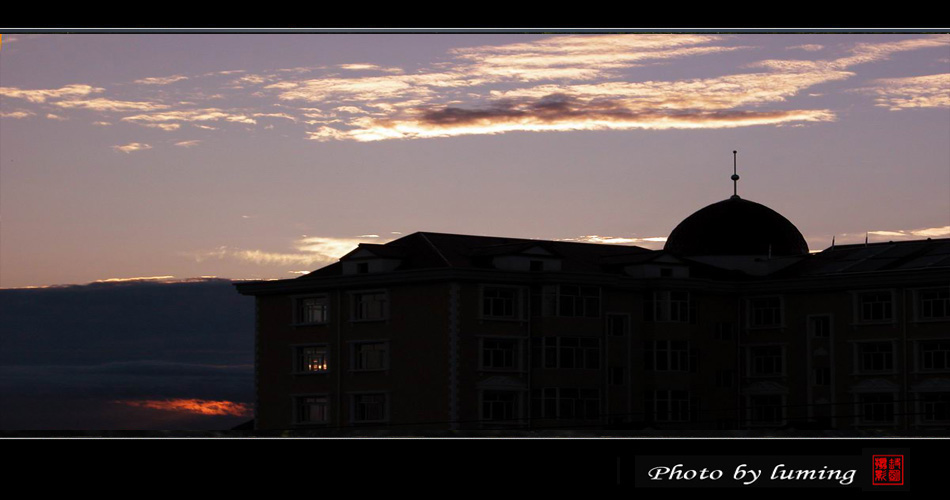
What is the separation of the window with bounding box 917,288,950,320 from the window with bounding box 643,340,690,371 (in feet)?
28.6

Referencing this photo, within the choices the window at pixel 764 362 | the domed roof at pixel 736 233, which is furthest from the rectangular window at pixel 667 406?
the domed roof at pixel 736 233

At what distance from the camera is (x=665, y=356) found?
198 ft

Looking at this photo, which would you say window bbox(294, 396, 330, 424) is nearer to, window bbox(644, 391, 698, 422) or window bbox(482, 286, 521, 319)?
window bbox(482, 286, 521, 319)

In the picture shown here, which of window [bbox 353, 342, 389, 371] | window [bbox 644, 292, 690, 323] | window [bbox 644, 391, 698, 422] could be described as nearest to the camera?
window [bbox 353, 342, 389, 371]

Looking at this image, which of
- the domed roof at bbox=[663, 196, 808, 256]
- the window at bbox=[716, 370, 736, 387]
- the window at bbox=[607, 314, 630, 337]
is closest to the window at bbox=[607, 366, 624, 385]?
the window at bbox=[607, 314, 630, 337]

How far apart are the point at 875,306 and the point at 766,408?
608 cm

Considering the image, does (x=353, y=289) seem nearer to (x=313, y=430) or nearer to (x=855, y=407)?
(x=313, y=430)

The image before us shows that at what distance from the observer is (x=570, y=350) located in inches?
2244

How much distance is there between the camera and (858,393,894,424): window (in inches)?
2339

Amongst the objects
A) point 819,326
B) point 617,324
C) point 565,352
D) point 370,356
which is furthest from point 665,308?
point 370,356

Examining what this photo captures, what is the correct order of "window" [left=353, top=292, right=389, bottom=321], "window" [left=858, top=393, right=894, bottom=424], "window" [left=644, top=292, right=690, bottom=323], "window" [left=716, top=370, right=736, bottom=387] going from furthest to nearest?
"window" [left=716, top=370, right=736, bottom=387] < "window" [left=644, top=292, right=690, bottom=323] < "window" [left=858, top=393, right=894, bottom=424] < "window" [left=353, top=292, right=389, bottom=321]

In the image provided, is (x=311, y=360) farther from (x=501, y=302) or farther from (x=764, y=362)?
(x=764, y=362)
